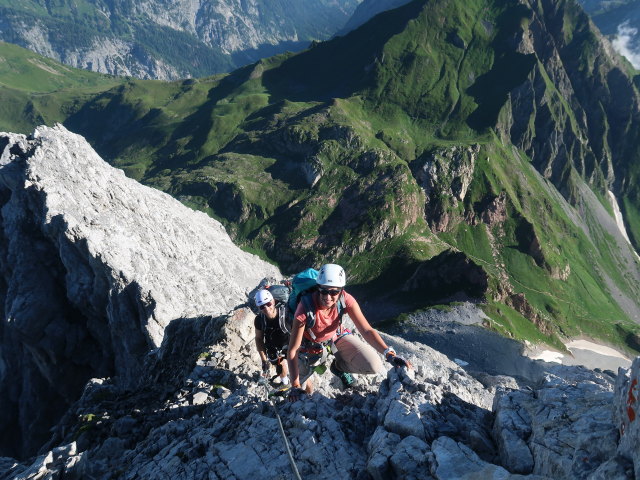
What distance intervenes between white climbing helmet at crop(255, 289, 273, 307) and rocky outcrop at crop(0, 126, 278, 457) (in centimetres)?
2912

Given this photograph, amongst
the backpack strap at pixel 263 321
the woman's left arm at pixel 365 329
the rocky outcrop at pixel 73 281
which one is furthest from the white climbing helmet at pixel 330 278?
the rocky outcrop at pixel 73 281

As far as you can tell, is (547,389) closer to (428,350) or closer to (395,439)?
(395,439)

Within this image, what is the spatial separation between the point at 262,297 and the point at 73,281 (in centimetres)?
4411

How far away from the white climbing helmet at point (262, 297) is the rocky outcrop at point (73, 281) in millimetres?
29122

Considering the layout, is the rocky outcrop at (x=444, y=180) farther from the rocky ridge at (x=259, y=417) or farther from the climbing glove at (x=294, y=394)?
the climbing glove at (x=294, y=394)

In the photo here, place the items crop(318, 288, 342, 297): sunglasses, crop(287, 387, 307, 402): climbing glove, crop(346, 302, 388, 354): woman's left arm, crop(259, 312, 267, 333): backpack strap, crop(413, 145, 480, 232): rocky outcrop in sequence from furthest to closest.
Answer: crop(413, 145, 480, 232): rocky outcrop < crop(259, 312, 267, 333): backpack strap < crop(287, 387, 307, 402): climbing glove < crop(346, 302, 388, 354): woman's left arm < crop(318, 288, 342, 297): sunglasses

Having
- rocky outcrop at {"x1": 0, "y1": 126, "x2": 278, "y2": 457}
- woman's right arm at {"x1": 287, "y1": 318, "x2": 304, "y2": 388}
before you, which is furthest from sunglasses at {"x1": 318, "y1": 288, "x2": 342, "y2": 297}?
rocky outcrop at {"x1": 0, "y1": 126, "x2": 278, "y2": 457}

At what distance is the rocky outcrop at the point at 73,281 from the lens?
46656 millimetres

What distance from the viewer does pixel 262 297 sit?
17.3 meters

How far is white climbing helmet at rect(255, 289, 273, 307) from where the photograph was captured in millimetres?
17188

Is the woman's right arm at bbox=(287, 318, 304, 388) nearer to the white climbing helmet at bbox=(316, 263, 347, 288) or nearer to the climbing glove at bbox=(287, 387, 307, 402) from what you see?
the climbing glove at bbox=(287, 387, 307, 402)

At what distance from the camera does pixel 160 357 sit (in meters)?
29.4

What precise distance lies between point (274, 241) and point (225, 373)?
459 ft

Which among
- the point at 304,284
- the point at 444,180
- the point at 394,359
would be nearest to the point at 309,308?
the point at 304,284
